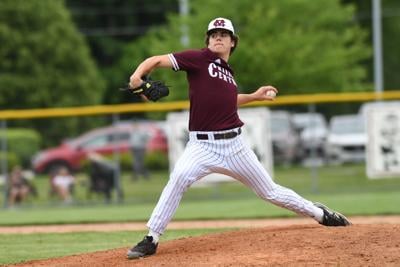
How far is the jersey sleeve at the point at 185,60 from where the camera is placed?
27.9 ft

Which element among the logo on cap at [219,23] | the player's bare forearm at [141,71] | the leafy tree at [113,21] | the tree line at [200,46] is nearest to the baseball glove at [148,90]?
the player's bare forearm at [141,71]

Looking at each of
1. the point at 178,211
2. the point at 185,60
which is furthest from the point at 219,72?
the point at 178,211

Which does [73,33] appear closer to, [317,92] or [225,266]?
[317,92]

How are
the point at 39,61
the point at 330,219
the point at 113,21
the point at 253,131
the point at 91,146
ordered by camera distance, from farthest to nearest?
the point at 113,21 < the point at 39,61 < the point at 91,146 < the point at 253,131 < the point at 330,219

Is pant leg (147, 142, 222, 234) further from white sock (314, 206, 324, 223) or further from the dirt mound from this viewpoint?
white sock (314, 206, 324, 223)

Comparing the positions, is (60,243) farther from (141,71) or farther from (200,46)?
(200,46)

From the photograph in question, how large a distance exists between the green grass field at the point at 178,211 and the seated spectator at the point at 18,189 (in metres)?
0.21

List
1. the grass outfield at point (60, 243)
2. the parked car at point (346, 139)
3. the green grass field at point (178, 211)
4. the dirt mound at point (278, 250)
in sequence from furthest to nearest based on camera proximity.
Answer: the parked car at point (346, 139) → the green grass field at point (178, 211) → the grass outfield at point (60, 243) → the dirt mound at point (278, 250)

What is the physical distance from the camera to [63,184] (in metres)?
20.4

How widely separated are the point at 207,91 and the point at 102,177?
12.0 m

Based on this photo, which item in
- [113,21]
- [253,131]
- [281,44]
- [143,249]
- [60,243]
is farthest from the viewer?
[113,21]

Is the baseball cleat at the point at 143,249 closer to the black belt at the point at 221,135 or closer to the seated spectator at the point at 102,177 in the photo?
the black belt at the point at 221,135

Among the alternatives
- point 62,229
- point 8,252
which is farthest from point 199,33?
point 8,252

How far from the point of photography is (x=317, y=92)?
29.1 metres
